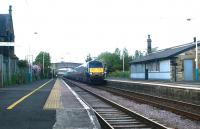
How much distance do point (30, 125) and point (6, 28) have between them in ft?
170

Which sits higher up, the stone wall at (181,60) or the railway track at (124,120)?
the stone wall at (181,60)

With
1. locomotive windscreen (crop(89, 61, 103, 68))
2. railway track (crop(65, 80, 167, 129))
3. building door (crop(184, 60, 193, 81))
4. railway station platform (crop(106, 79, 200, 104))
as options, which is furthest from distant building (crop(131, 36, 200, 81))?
railway track (crop(65, 80, 167, 129))

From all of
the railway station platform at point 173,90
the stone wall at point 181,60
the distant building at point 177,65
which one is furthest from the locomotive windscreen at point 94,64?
the railway station platform at point 173,90

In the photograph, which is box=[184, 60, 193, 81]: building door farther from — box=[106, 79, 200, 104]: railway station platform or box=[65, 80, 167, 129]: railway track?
box=[65, 80, 167, 129]: railway track

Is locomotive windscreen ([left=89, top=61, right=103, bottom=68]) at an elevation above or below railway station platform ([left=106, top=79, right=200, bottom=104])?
above

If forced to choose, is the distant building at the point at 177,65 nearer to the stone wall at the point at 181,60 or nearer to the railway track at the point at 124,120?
the stone wall at the point at 181,60

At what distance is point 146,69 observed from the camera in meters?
63.3

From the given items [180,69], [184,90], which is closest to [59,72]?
[180,69]

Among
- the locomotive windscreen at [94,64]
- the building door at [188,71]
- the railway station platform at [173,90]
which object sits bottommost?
the railway station platform at [173,90]

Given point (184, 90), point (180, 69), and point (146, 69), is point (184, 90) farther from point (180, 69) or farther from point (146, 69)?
point (146, 69)

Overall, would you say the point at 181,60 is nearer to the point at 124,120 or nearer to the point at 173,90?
the point at 173,90

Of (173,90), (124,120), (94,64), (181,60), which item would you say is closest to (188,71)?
(181,60)

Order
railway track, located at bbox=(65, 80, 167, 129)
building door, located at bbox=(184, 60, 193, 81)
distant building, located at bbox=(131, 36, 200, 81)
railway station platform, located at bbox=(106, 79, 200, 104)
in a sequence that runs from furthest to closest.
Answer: building door, located at bbox=(184, 60, 193, 81)
distant building, located at bbox=(131, 36, 200, 81)
railway station platform, located at bbox=(106, 79, 200, 104)
railway track, located at bbox=(65, 80, 167, 129)

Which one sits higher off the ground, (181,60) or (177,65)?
(181,60)
